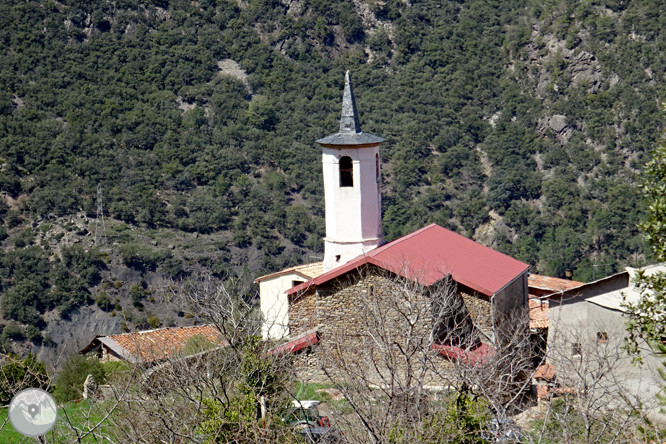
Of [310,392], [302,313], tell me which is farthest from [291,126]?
[310,392]

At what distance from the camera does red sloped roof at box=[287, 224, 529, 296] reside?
1825 cm

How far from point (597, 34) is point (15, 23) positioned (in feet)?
136

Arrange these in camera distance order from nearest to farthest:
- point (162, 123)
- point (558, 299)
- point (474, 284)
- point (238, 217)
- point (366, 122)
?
point (474, 284) < point (558, 299) < point (238, 217) < point (162, 123) < point (366, 122)

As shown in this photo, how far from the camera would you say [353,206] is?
21.7 m

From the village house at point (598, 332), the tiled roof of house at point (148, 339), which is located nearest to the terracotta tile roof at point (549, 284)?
the village house at point (598, 332)

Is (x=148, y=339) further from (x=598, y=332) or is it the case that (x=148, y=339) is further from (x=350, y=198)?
(x=598, y=332)

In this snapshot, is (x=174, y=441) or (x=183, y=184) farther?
(x=183, y=184)

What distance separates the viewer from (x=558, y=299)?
20688 mm

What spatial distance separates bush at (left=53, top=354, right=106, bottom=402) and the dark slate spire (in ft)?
25.1

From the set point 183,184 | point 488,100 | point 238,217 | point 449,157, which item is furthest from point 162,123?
point 488,100

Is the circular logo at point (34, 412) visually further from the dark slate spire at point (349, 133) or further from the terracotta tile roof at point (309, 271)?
the terracotta tile roof at point (309, 271)

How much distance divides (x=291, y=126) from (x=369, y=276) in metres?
43.2

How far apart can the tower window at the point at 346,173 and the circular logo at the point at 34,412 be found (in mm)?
12607

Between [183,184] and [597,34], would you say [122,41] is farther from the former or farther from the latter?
[597,34]
